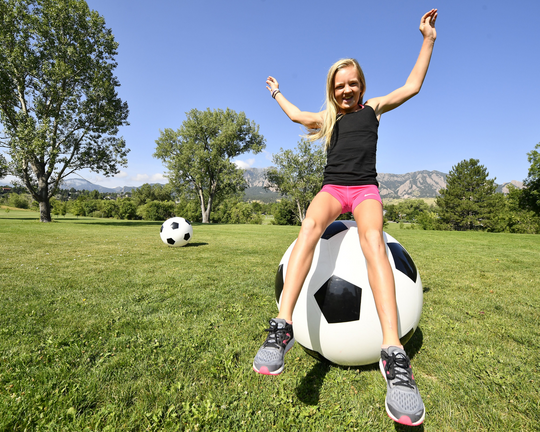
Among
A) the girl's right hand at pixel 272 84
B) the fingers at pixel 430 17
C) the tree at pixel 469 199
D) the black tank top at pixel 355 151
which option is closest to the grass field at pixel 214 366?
the black tank top at pixel 355 151

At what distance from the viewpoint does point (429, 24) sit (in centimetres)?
286

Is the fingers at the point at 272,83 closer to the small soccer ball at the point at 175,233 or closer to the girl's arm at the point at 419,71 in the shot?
the girl's arm at the point at 419,71

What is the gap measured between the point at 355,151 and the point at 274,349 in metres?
2.05

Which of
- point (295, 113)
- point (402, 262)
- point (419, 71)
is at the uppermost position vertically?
point (419, 71)

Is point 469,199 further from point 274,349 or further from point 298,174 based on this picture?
point 274,349

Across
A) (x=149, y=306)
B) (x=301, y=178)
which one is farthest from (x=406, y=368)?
(x=301, y=178)

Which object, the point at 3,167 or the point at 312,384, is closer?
the point at 312,384

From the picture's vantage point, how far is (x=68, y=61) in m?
21.3

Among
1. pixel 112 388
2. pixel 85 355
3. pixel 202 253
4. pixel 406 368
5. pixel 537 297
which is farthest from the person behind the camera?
pixel 202 253

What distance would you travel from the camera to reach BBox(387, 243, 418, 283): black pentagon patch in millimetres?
2672

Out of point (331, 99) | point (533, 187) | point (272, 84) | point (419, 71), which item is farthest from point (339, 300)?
point (533, 187)

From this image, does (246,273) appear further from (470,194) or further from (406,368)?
(470,194)

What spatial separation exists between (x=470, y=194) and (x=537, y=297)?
185 feet

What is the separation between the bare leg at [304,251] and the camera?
218 cm
